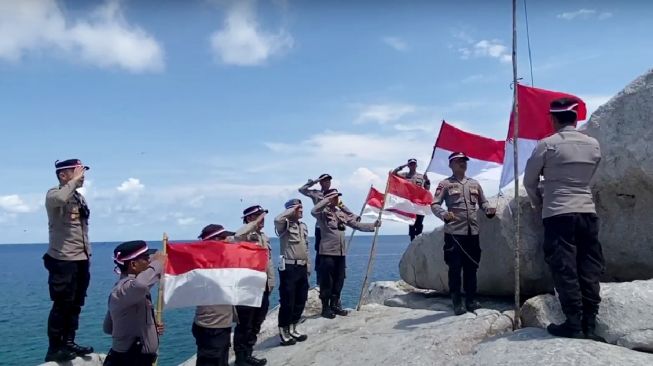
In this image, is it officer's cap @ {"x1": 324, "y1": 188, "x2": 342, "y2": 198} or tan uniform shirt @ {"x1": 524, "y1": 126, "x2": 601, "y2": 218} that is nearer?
tan uniform shirt @ {"x1": 524, "y1": 126, "x2": 601, "y2": 218}

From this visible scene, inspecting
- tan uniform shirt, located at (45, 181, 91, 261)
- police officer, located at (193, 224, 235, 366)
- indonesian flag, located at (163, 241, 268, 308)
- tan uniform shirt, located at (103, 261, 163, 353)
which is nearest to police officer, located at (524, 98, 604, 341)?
indonesian flag, located at (163, 241, 268, 308)

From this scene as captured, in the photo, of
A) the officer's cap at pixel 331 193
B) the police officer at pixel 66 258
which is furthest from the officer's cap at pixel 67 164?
the officer's cap at pixel 331 193

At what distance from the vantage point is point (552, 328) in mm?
7699

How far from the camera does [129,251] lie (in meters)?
7.13

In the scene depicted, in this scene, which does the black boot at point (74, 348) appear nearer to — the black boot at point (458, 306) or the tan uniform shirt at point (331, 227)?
the tan uniform shirt at point (331, 227)

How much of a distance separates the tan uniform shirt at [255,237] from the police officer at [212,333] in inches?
69.4

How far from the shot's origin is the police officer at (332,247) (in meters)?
12.0

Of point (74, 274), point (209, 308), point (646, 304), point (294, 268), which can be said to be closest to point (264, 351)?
point (294, 268)

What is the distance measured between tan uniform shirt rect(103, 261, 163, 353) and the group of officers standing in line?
0.01m

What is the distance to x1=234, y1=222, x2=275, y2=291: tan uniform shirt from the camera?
33.2ft

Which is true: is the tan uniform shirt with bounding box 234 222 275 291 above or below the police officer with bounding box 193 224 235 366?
above

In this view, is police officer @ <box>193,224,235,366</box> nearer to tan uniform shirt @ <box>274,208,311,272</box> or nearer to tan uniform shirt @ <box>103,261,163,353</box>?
tan uniform shirt @ <box>103,261,163,353</box>

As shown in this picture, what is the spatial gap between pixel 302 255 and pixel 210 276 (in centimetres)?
291

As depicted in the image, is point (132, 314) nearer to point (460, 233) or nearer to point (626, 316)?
point (460, 233)
